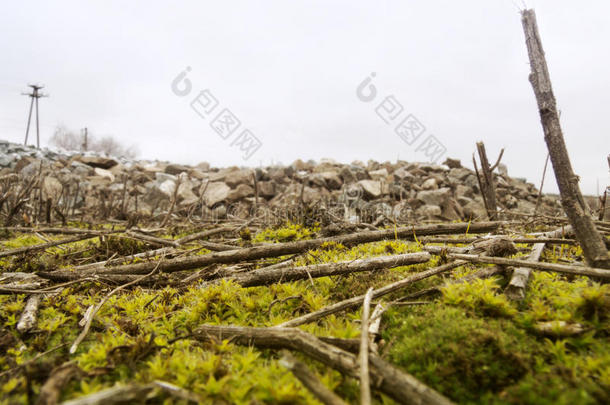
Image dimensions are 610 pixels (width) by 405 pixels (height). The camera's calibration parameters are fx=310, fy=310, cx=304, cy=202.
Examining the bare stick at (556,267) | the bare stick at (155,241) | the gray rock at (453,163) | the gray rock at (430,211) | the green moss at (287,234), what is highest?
the gray rock at (453,163)

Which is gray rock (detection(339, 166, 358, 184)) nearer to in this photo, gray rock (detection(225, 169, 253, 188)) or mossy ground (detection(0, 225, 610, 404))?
gray rock (detection(225, 169, 253, 188))

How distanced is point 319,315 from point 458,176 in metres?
14.3

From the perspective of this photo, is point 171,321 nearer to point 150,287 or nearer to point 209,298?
point 209,298

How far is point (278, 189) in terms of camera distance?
530 inches

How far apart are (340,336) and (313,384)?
49cm

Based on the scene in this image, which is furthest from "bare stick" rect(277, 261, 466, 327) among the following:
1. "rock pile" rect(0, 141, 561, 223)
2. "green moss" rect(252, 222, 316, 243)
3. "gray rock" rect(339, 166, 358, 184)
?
"gray rock" rect(339, 166, 358, 184)

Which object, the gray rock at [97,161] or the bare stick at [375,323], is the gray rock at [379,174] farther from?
the gray rock at [97,161]

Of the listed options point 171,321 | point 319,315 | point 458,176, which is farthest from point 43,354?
point 458,176

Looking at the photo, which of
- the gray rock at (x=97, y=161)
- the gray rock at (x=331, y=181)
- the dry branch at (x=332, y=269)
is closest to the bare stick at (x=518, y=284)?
the dry branch at (x=332, y=269)

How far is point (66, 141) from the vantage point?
4584 cm

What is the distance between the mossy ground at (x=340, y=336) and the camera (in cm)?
154

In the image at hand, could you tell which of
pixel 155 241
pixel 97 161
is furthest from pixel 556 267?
pixel 97 161

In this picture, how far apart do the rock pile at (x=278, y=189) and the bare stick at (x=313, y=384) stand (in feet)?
25.6

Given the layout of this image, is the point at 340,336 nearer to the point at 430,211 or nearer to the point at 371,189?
the point at 430,211
